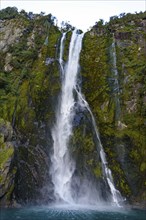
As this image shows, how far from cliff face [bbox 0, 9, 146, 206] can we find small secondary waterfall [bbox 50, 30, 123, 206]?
441 mm

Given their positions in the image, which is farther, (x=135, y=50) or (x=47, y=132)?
(x=135, y=50)

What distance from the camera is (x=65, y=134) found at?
24812mm

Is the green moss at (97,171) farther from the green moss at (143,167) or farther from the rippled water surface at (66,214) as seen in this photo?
the rippled water surface at (66,214)

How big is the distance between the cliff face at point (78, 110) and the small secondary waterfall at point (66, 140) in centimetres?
44

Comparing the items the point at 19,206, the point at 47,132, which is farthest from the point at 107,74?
the point at 19,206

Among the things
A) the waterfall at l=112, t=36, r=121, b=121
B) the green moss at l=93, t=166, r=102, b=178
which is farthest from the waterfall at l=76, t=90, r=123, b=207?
the waterfall at l=112, t=36, r=121, b=121

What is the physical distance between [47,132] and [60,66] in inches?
279

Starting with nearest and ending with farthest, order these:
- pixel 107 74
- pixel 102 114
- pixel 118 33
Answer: pixel 102 114, pixel 107 74, pixel 118 33

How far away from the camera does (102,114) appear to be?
26016 mm

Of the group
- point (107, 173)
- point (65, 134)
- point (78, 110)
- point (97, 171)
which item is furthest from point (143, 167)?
point (78, 110)

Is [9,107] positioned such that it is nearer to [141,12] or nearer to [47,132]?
[47,132]

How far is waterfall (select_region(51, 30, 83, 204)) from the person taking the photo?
22.2m

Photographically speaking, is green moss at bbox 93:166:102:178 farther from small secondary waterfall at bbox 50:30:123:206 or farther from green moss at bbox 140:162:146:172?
green moss at bbox 140:162:146:172

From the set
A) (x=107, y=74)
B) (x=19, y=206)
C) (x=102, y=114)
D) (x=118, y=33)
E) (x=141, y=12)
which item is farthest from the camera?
(x=141, y=12)
